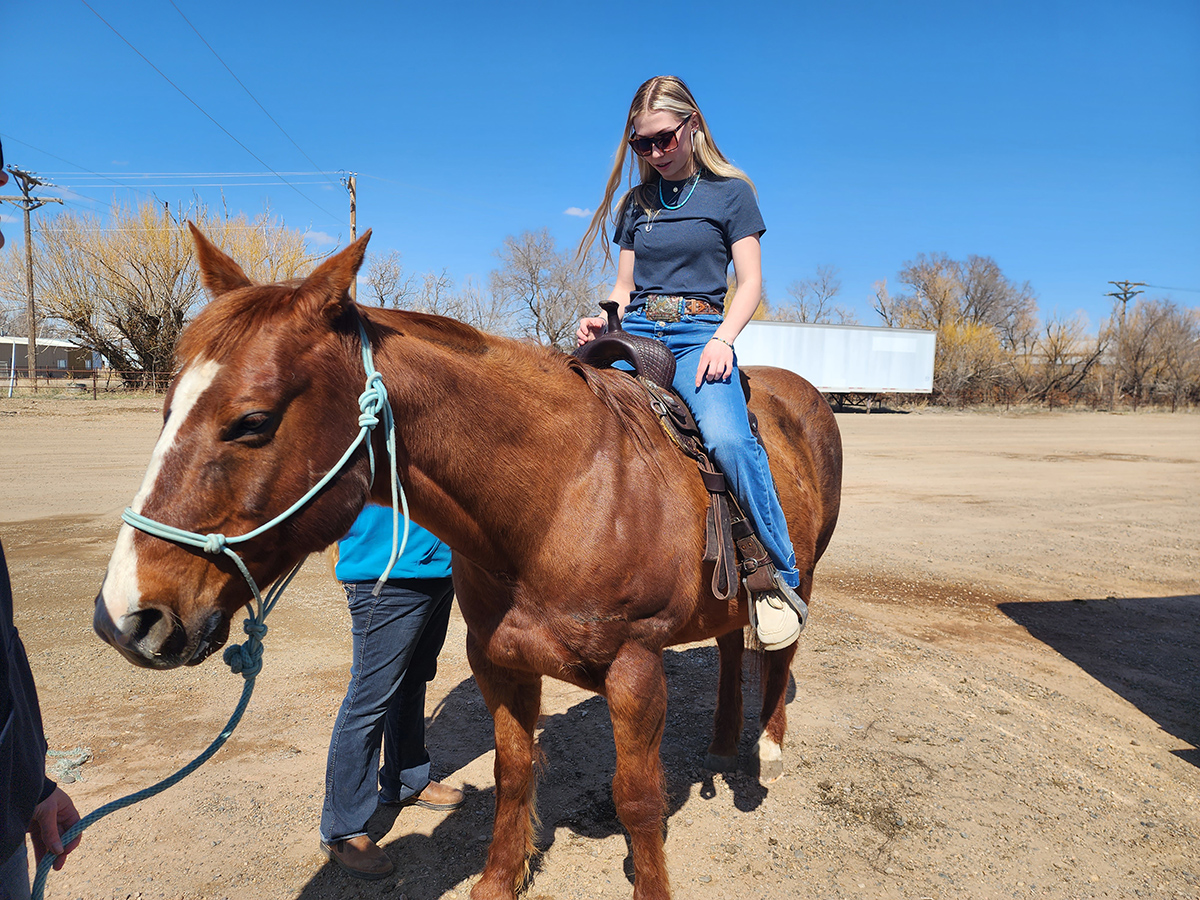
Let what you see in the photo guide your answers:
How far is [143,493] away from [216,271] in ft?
2.21

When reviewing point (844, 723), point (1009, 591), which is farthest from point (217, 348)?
point (1009, 591)

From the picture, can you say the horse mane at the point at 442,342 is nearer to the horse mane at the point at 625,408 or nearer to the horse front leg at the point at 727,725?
the horse mane at the point at 625,408

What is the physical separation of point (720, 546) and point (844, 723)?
2.23 meters

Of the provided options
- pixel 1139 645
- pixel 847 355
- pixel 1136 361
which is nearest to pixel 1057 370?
pixel 1136 361

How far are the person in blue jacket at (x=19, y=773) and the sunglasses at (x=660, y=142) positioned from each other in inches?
96.4

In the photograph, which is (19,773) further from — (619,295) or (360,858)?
(619,295)

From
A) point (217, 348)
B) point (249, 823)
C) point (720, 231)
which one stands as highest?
point (720, 231)

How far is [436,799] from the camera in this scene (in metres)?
3.10

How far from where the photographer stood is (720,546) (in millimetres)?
2381

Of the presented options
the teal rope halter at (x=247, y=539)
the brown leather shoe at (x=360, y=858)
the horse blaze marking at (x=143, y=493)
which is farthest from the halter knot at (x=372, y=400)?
the brown leather shoe at (x=360, y=858)

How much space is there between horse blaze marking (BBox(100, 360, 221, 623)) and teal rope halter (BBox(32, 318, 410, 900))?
5 cm

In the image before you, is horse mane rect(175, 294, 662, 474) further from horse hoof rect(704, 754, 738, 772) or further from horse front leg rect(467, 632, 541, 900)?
horse hoof rect(704, 754, 738, 772)

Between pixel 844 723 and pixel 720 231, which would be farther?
pixel 844 723

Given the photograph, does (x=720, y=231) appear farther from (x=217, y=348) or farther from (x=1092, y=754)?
(x=1092, y=754)
